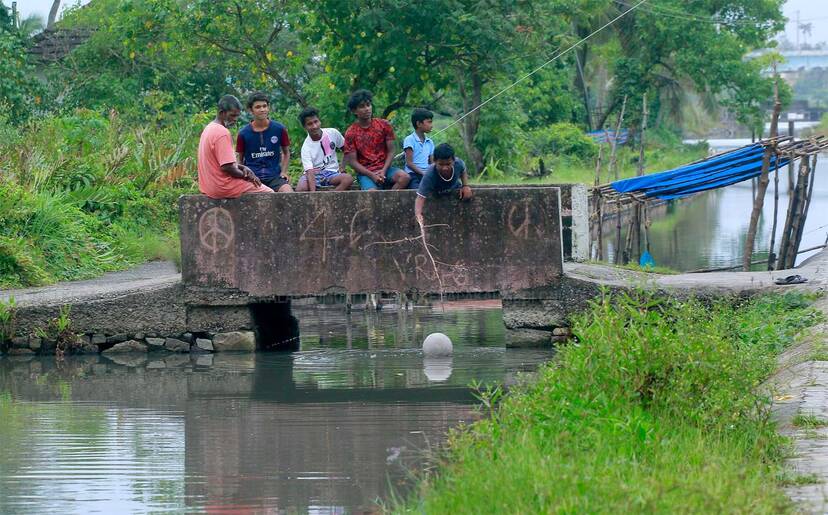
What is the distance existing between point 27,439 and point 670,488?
16.5 ft

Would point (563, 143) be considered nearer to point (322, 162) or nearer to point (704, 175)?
point (704, 175)

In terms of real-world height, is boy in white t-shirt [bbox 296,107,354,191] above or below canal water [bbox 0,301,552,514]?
above

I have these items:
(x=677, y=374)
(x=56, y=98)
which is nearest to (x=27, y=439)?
(x=677, y=374)

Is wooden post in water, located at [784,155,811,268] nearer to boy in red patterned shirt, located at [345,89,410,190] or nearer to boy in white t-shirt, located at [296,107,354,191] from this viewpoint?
boy in red patterned shirt, located at [345,89,410,190]

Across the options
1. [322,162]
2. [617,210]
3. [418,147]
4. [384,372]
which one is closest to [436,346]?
[384,372]

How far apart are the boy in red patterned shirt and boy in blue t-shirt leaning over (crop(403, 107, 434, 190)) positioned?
0.13 m

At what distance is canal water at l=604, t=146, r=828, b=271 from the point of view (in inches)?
975

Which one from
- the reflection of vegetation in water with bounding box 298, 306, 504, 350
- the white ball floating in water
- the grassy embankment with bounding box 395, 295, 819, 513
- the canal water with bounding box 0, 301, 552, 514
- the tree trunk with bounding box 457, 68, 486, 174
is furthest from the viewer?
the tree trunk with bounding box 457, 68, 486, 174

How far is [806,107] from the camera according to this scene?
10538cm

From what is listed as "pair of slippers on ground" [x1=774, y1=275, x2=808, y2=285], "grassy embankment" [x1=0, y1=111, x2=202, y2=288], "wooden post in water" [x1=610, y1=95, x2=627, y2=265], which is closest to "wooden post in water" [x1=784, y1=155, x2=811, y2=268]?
"wooden post in water" [x1=610, y1=95, x2=627, y2=265]

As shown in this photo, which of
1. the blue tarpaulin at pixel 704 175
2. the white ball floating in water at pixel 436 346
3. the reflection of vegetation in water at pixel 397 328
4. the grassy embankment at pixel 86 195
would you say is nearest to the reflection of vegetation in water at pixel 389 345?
the reflection of vegetation in water at pixel 397 328

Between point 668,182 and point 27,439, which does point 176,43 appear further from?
point 27,439

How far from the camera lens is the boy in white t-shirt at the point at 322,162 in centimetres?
1288

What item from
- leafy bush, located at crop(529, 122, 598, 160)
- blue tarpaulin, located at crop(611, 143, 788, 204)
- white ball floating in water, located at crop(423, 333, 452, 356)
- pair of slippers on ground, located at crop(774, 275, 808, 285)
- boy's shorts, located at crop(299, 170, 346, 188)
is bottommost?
white ball floating in water, located at crop(423, 333, 452, 356)
